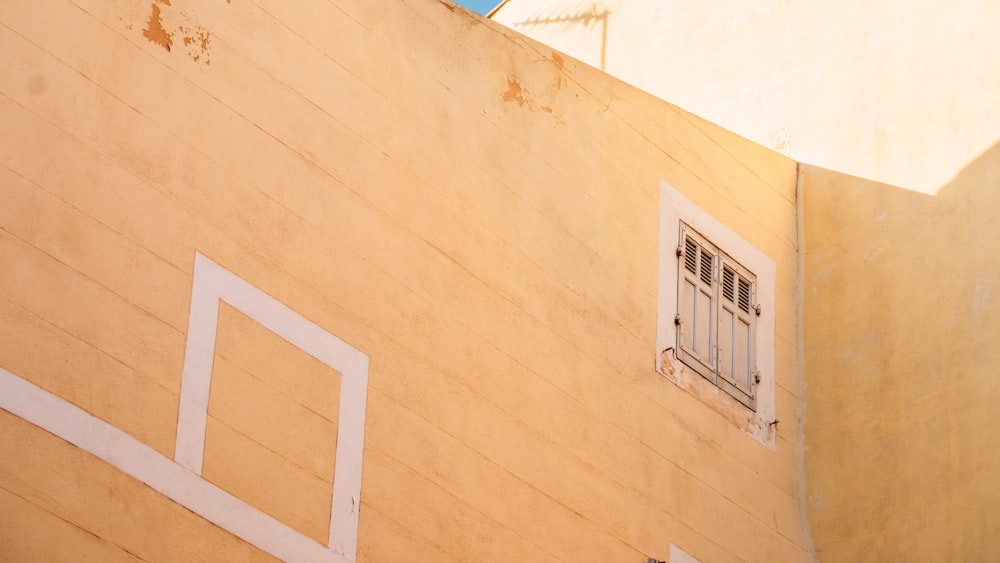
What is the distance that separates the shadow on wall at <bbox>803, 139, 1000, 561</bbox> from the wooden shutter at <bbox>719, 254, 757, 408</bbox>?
1.85 ft

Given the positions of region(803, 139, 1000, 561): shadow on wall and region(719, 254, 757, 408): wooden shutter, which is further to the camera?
region(719, 254, 757, 408): wooden shutter

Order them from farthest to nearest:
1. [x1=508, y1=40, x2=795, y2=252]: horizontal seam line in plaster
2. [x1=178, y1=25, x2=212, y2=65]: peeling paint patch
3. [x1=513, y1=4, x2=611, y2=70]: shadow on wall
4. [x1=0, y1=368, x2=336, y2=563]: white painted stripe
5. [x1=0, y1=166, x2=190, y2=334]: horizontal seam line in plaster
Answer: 1. [x1=513, y1=4, x2=611, y2=70]: shadow on wall
2. [x1=508, y1=40, x2=795, y2=252]: horizontal seam line in plaster
3. [x1=178, y1=25, x2=212, y2=65]: peeling paint patch
4. [x1=0, y1=166, x2=190, y2=334]: horizontal seam line in plaster
5. [x1=0, y1=368, x2=336, y2=563]: white painted stripe

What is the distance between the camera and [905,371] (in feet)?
34.0

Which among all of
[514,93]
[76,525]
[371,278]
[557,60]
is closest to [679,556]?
[371,278]

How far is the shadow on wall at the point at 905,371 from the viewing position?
9805 millimetres

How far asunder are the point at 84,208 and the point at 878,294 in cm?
559

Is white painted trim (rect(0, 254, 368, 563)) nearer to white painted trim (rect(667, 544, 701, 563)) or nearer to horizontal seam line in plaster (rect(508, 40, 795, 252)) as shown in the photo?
white painted trim (rect(667, 544, 701, 563))

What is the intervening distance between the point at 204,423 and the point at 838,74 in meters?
6.04

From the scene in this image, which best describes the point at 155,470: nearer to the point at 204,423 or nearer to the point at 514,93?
the point at 204,423

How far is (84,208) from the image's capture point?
7199mm

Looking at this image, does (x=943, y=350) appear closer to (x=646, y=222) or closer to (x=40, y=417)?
(x=646, y=222)

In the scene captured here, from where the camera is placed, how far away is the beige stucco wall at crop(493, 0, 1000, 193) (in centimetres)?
1077

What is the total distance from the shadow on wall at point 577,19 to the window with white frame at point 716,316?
141 inches

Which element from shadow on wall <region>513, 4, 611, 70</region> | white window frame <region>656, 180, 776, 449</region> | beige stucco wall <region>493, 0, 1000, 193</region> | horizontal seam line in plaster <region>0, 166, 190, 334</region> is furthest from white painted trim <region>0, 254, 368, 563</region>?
shadow on wall <region>513, 4, 611, 70</region>
